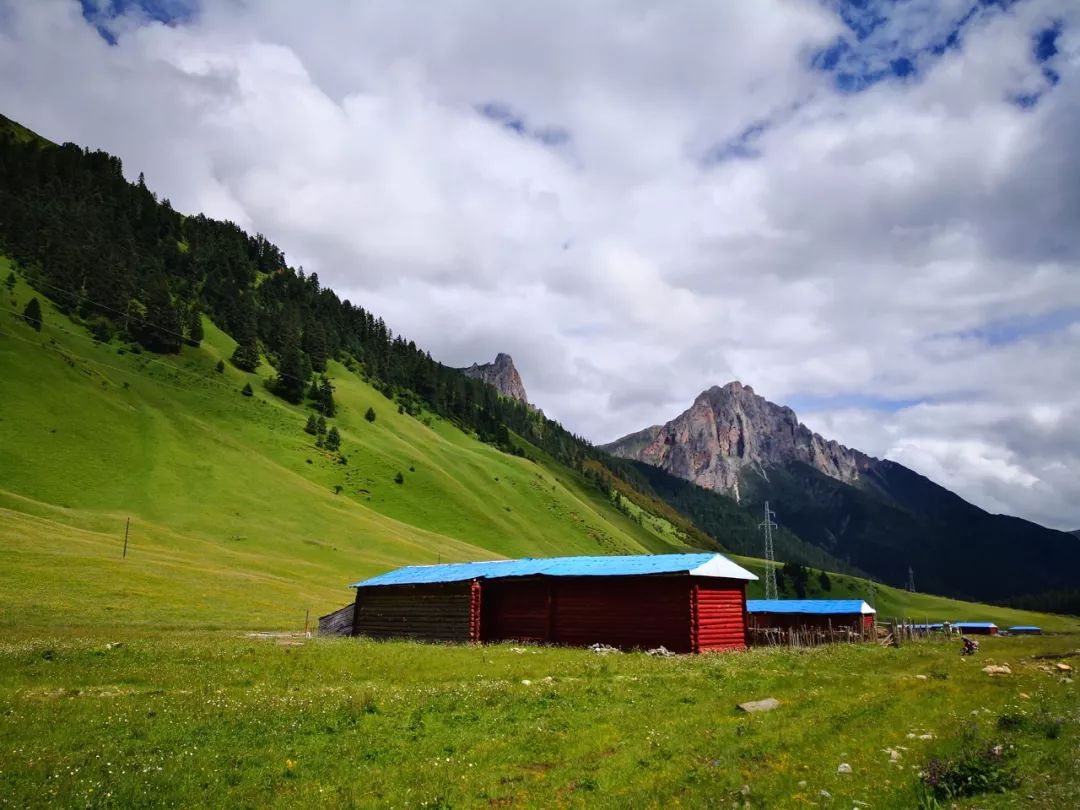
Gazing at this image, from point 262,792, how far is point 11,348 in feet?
338

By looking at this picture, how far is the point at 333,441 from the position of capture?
12381cm


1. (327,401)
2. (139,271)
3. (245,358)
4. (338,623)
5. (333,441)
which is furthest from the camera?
(139,271)

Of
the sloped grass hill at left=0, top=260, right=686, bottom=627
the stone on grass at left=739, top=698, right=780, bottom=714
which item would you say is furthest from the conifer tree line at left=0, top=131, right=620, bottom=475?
the stone on grass at left=739, top=698, right=780, bottom=714

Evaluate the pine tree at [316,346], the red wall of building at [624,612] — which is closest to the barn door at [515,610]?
the red wall of building at [624,612]

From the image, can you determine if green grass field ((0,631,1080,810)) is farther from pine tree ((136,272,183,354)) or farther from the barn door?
pine tree ((136,272,183,354))

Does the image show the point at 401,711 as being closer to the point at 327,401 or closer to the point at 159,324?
the point at 159,324

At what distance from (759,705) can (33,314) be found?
400 ft

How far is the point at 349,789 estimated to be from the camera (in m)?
10.9

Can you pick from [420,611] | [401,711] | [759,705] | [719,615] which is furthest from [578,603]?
[401,711]

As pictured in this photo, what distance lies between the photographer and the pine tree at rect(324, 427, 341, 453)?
12244 centimetres

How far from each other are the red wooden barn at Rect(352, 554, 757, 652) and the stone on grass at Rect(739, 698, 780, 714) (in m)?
16.3

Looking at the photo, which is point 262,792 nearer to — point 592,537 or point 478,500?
point 478,500

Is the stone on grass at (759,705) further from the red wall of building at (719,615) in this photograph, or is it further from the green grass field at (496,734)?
the red wall of building at (719,615)

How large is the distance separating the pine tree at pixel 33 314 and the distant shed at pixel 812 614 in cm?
10891
